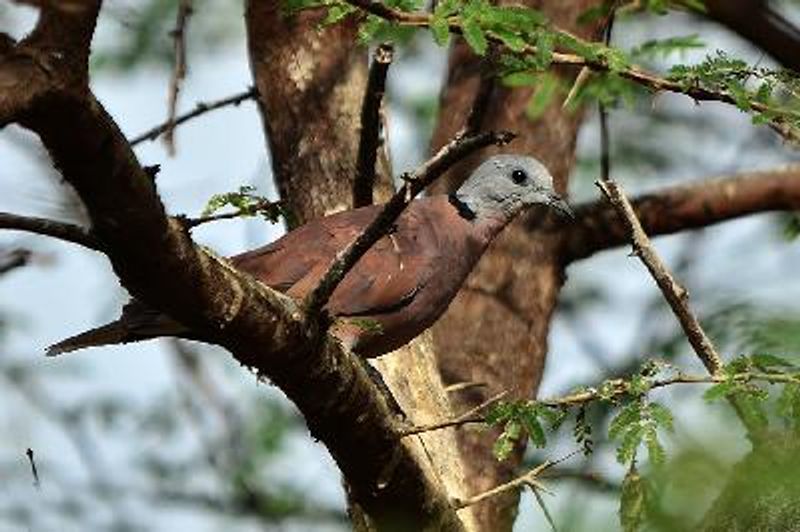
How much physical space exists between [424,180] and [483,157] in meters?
3.25

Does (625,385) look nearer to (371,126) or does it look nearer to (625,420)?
(625,420)

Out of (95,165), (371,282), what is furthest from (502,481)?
(95,165)

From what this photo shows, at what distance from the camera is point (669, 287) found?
162 inches

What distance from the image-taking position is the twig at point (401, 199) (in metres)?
2.89

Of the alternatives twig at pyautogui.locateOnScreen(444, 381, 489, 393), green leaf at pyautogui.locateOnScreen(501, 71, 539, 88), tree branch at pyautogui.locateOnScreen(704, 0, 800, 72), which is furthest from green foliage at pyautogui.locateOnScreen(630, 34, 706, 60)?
tree branch at pyautogui.locateOnScreen(704, 0, 800, 72)

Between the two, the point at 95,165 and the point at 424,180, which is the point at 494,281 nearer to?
the point at 424,180

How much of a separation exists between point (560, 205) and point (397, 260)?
0.84 meters

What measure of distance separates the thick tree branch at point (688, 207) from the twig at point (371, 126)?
1351 mm

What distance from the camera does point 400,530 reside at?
14.1ft

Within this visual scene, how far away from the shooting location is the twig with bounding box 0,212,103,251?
2.75m

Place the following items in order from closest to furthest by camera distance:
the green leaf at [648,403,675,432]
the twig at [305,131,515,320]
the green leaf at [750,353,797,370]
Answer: the twig at [305,131,515,320], the green leaf at [648,403,675,432], the green leaf at [750,353,797,370]

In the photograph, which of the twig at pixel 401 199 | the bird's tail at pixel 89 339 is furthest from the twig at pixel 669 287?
the bird's tail at pixel 89 339

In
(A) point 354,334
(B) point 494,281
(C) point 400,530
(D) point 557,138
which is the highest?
(D) point 557,138

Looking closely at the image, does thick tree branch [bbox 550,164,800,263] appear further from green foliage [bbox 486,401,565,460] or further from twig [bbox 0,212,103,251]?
twig [bbox 0,212,103,251]
